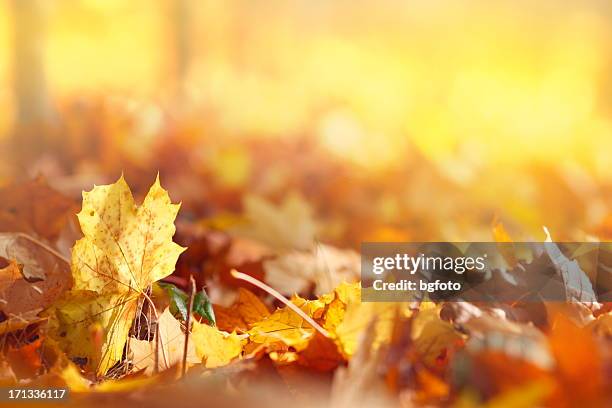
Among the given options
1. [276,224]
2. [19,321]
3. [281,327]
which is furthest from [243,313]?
[276,224]

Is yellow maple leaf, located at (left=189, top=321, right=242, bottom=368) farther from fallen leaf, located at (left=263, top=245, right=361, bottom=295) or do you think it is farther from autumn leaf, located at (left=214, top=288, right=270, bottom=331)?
fallen leaf, located at (left=263, top=245, right=361, bottom=295)

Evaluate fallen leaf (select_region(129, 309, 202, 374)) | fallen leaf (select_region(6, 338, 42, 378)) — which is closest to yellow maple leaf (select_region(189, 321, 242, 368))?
fallen leaf (select_region(129, 309, 202, 374))

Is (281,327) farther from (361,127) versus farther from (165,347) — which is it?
(361,127)

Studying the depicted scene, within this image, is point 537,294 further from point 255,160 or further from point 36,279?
point 255,160

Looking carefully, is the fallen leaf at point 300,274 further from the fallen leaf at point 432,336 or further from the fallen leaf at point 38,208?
the fallen leaf at point 432,336

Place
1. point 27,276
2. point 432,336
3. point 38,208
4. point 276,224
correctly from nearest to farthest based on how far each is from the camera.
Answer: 1. point 432,336
2. point 27,276
3. point 38,208
4. point 276,224
